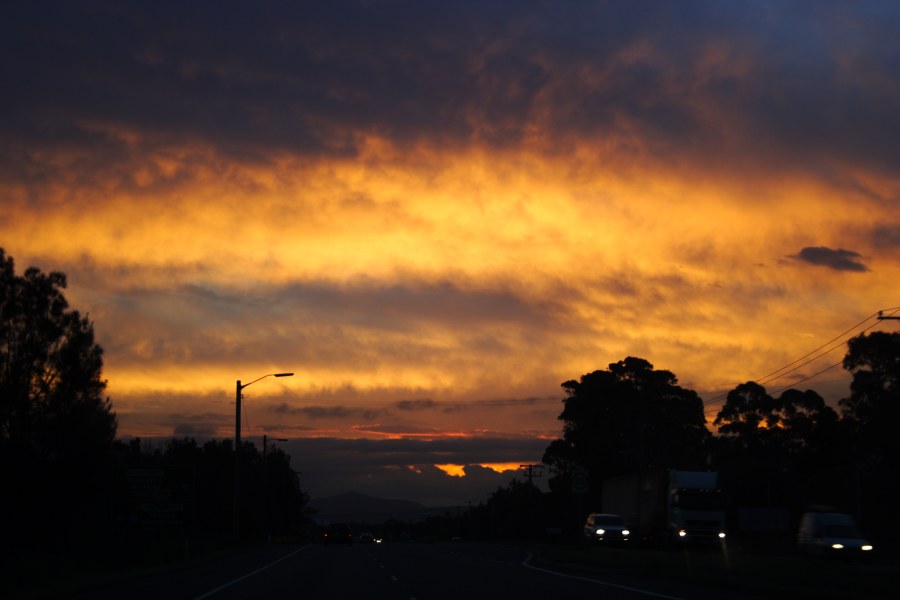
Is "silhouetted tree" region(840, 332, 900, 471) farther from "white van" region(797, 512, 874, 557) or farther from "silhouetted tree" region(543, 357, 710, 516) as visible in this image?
"white van" region(797, 512, 874, 557)

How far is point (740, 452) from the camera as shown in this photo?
9750 centimetres

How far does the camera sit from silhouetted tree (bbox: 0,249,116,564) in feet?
156

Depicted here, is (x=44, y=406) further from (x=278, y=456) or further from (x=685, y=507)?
(x=278, y=456)

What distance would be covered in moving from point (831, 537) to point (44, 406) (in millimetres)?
34900

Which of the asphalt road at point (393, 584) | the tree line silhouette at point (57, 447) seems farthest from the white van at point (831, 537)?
the tree line silhouette at point (57, 447)

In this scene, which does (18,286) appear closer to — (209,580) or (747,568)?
(209,580)

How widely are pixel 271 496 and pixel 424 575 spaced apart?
9587cm

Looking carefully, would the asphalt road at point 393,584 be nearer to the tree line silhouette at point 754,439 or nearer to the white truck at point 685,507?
the white truck at point 685,507

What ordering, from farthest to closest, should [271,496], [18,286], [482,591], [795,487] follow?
[271,496]
[795,487]
[18,286]
[482,591]

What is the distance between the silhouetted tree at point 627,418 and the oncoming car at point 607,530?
33.1 meters

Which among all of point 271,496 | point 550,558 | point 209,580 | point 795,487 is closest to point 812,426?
point 795,487

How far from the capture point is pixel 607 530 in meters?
59.1

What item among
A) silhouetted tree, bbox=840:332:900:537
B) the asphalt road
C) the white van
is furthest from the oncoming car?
silhouetted tree, bbox=840:332:900:537

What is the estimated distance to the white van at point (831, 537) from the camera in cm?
4094
